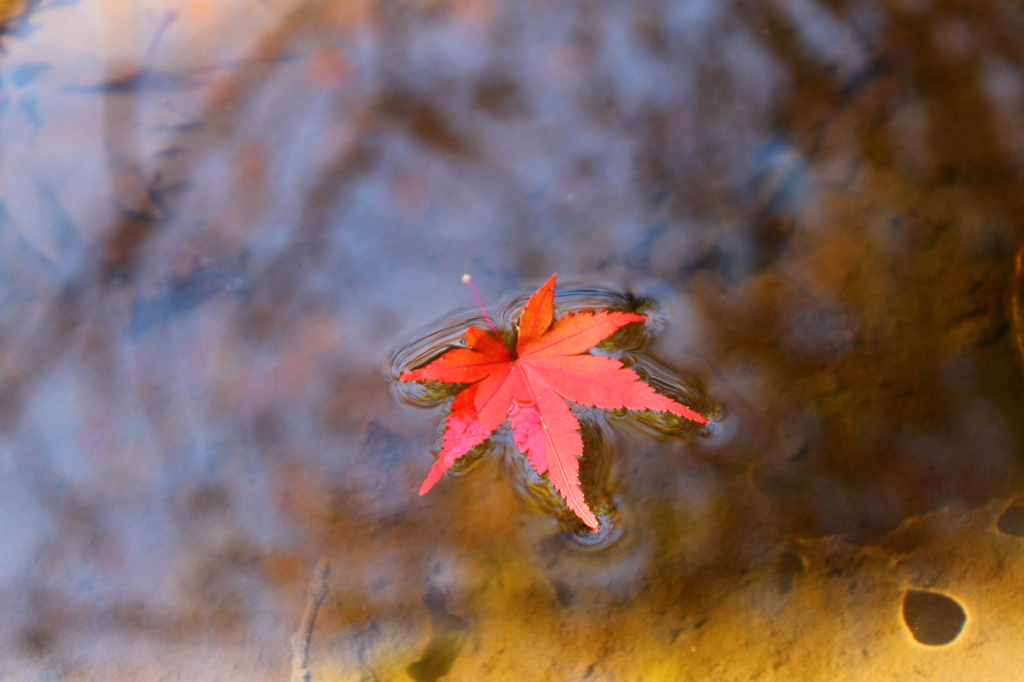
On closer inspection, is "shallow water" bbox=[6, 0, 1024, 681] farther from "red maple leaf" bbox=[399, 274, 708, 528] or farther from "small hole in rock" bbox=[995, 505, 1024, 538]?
"red maple leaf" bbox=[399, 274, 708, 528]

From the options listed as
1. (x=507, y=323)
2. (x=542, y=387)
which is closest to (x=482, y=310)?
(x=507, y=323)

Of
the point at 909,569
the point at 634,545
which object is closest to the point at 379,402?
the point at 634,545

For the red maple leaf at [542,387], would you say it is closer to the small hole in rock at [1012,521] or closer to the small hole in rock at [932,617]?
the small hole in rock at [932,617]

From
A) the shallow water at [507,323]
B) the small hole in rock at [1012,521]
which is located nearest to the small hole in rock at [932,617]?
the shallow water at [507,323]

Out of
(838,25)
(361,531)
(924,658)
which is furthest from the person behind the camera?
(838,25)

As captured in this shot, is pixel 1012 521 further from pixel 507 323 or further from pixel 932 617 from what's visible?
pixel 507 323

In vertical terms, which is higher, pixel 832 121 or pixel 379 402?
pixel 832 121

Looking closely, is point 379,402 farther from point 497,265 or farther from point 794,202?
point 794,202
